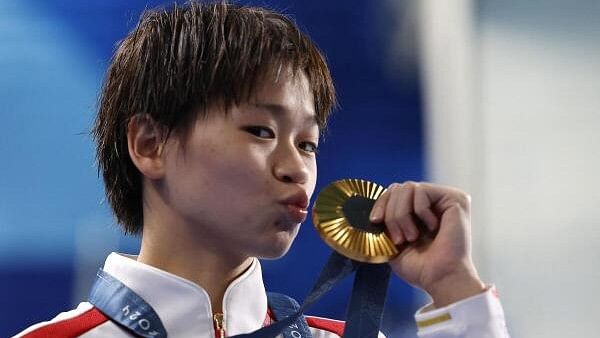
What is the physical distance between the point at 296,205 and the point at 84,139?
28.0 inches

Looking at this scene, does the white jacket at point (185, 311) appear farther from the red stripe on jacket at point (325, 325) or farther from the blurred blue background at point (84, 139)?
the blurred blue background at point (84, 139)

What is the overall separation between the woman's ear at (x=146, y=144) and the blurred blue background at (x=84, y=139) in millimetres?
477

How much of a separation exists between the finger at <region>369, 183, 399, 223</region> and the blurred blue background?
1.93ft

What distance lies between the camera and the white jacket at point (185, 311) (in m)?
1.08

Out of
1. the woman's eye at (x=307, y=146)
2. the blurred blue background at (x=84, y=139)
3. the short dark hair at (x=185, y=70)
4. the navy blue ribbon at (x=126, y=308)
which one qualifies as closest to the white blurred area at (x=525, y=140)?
the blurred blue background at (x=84, y=139)

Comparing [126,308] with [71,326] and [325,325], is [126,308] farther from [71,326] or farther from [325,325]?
[325,325]

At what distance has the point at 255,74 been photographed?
1157 mm

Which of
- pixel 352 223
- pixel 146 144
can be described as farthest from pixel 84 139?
pixel 352 223

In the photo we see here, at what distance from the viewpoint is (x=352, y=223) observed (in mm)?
1086

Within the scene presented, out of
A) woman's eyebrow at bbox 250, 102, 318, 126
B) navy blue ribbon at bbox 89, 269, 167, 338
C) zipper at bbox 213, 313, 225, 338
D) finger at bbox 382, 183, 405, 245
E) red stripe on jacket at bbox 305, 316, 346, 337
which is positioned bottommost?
red stripe on jacket at bbox 305, 316, 346, 337

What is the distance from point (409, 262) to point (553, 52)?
0.83 m

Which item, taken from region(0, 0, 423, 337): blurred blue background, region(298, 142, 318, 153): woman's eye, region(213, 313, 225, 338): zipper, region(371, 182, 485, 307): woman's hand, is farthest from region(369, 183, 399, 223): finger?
region(0, 0, 423, 337): blurred blue background

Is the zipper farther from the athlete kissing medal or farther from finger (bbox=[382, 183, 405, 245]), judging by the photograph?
finger (bbox=[382, 183, 405, 245])

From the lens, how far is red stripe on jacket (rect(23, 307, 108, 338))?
113 centimetres
